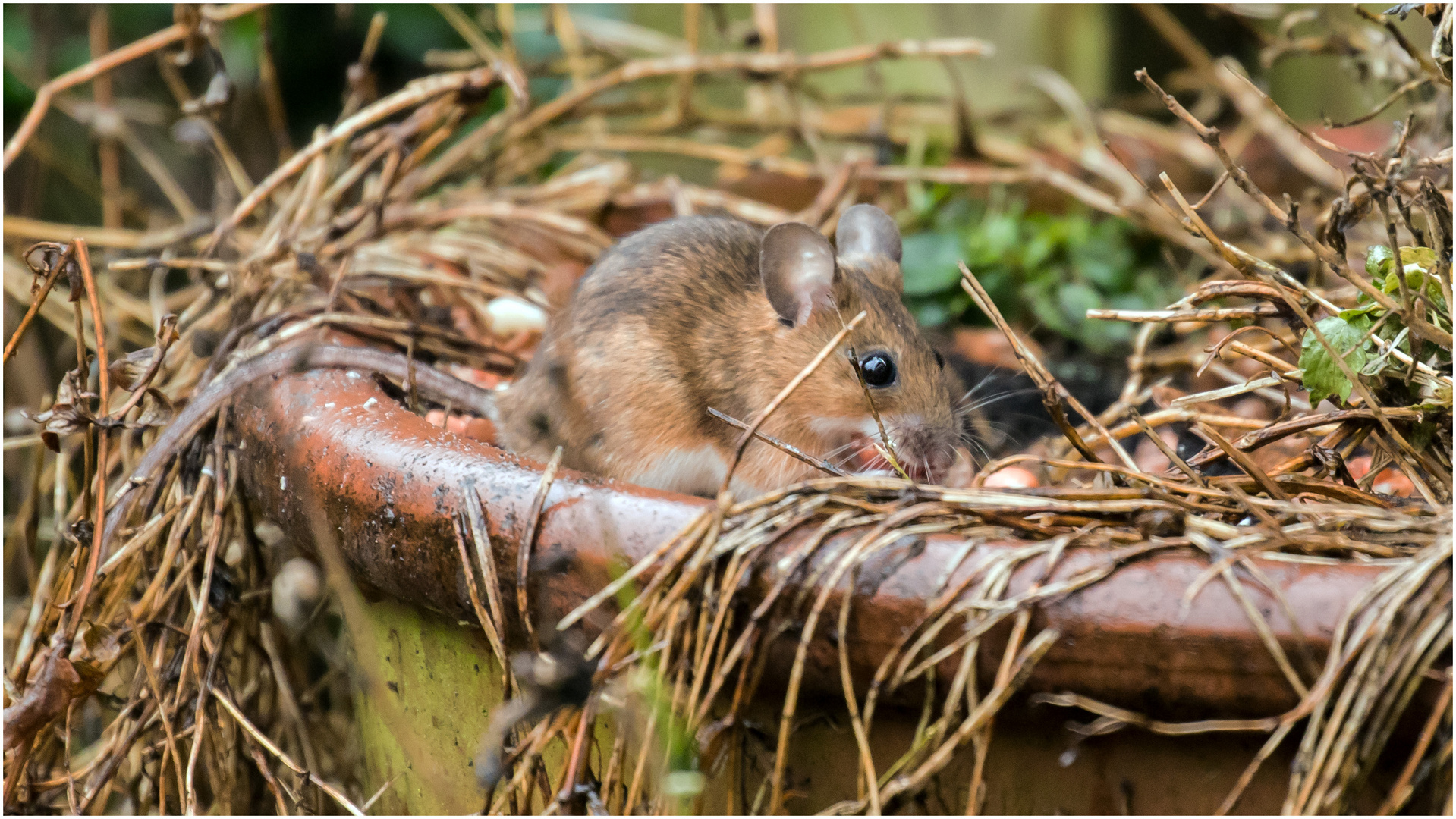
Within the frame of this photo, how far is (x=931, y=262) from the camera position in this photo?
3193mm

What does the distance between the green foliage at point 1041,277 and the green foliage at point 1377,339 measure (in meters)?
1.49

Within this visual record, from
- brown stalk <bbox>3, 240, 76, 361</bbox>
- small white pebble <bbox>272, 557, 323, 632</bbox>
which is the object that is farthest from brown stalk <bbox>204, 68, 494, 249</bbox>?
small white pebble <bbox>272, 557, 323, 632</bbox>

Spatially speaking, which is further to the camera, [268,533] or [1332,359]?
[268,533]

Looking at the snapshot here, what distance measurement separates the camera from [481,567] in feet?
4.50

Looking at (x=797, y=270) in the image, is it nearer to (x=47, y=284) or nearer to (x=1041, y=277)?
(x=47, y=284)

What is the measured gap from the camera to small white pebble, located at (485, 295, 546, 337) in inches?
104

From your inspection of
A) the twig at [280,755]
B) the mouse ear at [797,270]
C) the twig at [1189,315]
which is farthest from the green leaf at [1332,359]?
the twig at [280,755]

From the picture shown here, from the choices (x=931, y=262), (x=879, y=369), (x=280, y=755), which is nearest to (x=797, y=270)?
(x=879, y=369)

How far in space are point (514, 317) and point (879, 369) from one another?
101 centimetres

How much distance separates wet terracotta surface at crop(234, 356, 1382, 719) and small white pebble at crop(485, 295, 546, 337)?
866 mm

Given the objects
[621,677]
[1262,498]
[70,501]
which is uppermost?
[1262,498]

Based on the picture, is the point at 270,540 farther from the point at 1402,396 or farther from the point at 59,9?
the point at 59,9

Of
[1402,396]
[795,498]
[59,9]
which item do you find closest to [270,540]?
[795,498]

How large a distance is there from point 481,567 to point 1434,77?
171cm
